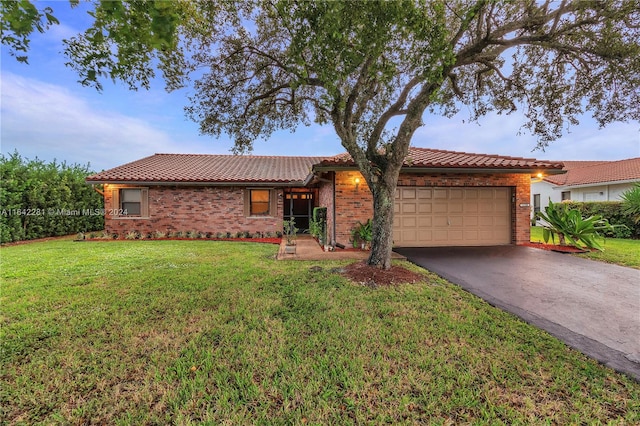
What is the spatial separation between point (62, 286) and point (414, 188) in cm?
1000

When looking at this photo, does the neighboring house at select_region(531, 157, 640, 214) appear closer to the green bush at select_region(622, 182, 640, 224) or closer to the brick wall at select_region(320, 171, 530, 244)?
the green bush at select_region(622, 182, 640, 224)

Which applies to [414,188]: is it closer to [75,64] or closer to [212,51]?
[212,51]

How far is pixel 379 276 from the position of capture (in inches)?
233

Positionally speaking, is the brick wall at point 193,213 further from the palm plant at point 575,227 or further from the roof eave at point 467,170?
the palm plant at point 575,227

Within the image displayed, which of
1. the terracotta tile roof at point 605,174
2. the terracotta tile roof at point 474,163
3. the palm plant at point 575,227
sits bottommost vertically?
the palm plant at point 575,227

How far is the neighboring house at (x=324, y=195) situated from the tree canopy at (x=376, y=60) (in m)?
1.88

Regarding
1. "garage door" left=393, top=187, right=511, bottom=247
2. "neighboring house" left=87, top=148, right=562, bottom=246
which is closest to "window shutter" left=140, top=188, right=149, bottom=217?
"neighboring house" left=87, top=148, right=562, bottom=246

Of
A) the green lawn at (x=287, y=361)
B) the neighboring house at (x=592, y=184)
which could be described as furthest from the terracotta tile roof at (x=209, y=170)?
the neighboring house at (x=592, y=184)

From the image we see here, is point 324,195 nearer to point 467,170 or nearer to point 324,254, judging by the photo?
point 324,254

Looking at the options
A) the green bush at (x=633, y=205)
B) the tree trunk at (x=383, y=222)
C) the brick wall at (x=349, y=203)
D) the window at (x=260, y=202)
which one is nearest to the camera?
the tree trunk at (x=383, y=222)

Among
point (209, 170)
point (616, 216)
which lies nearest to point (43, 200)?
point (209, 170)

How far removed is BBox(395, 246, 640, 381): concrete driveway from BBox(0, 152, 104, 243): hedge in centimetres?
1542

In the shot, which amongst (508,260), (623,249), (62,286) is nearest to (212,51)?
(62,286)

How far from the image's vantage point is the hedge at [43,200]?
11.3 meters
